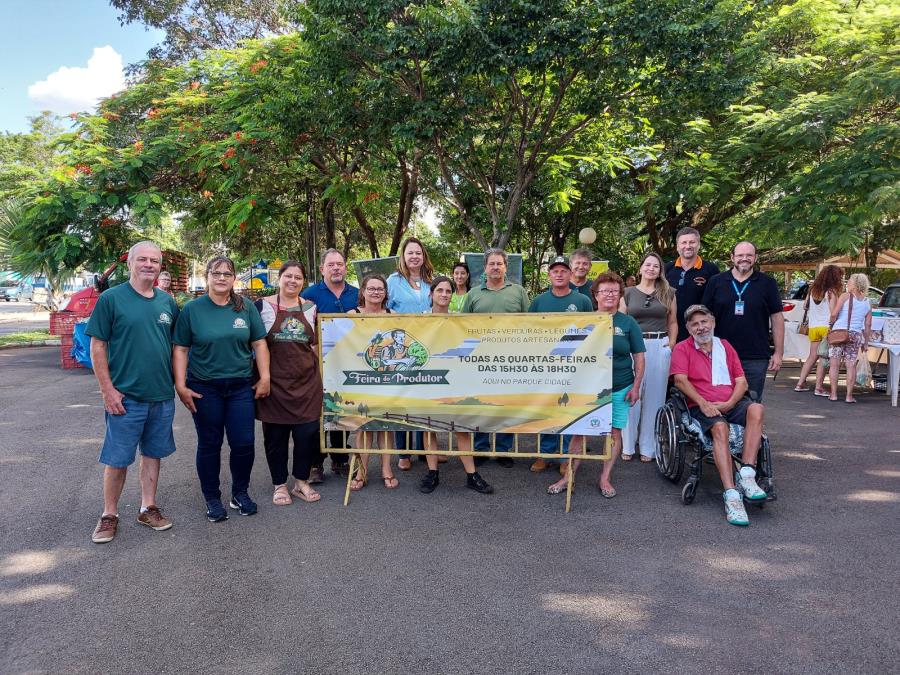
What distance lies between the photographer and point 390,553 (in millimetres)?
3787

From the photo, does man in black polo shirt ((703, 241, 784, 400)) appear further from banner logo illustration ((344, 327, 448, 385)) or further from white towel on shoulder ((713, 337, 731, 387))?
banner logo illustration ((344, 327, 448, 385))

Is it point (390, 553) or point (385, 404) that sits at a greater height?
point (385, 404)

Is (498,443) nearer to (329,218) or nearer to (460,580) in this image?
(460,580)

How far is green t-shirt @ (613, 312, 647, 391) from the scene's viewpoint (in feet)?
15.8

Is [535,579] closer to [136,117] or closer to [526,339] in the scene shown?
[526,339]

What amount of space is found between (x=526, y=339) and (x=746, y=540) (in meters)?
2.03

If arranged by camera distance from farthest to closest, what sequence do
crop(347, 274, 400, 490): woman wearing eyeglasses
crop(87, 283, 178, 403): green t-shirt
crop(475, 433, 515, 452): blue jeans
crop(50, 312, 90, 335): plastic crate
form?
1. crop(50, 312, 90, 335): plastic crate
2. crop(475, 433, 515, 452): blue jeans
3. crop(347, 274, 400, 490): woman wearing eyeglasses
4. crop(87, 283, 178, 403): green t-shirt

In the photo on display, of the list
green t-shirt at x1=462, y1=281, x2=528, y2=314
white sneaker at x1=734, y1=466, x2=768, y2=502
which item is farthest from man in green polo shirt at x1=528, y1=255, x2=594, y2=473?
white sneaker at x1=734, y1=466, x2=768, y2=502

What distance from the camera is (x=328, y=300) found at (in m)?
5.40

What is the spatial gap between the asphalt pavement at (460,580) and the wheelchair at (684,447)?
165mm

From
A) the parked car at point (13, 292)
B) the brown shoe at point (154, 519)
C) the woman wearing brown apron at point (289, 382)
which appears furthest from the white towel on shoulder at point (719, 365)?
the parked car at point (13, 292)

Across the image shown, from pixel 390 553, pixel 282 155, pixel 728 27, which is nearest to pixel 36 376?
pixel 282 155

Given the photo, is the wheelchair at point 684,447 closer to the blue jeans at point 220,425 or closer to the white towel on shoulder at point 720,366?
the white towel on shoulder at point 720,366

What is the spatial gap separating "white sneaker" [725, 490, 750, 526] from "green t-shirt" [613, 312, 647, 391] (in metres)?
1.14
